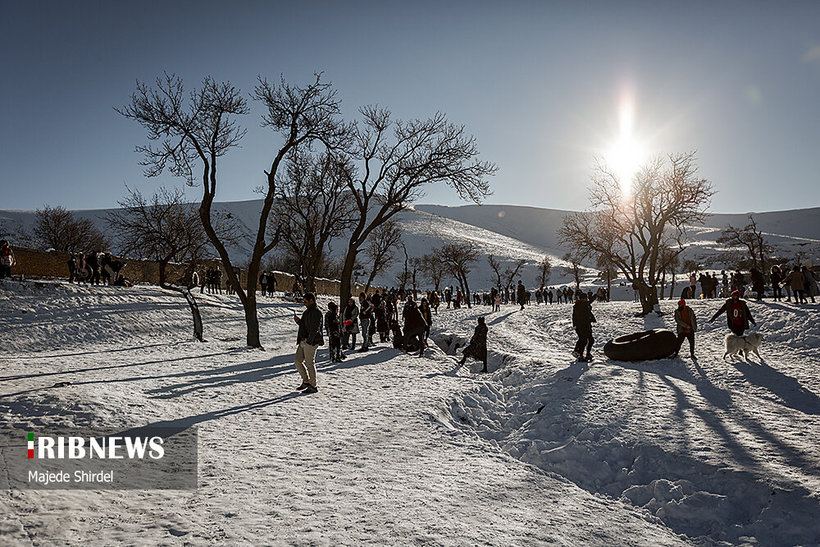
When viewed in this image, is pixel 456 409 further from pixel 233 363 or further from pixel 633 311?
pixel 633 311

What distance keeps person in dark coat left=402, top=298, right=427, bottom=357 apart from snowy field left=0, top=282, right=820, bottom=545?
62.1 inches

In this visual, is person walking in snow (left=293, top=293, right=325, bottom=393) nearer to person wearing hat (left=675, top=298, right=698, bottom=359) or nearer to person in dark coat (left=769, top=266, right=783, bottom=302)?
person wearing hat (left=675, top=298, right=698, bottom=359)

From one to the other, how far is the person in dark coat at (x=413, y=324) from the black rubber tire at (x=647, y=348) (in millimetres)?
5954

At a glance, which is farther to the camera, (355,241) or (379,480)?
(355,241)

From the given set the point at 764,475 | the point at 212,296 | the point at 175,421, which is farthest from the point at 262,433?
the point at 212,296

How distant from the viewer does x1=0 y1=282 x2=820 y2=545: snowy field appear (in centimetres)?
383

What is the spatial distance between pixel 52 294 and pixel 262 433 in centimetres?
1788

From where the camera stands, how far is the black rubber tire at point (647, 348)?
1392 centimetres

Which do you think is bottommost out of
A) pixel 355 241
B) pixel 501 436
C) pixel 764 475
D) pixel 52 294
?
pixel 501 436

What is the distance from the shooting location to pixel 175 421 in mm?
6633

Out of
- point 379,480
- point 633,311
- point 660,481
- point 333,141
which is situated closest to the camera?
point 379,480

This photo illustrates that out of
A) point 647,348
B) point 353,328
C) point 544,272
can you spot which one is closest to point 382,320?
point 353,328

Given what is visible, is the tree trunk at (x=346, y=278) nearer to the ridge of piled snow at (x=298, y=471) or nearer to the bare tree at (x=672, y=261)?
Answer: the ridge of piled snow at (x=298, y=471)

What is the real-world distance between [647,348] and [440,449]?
1036 cm
